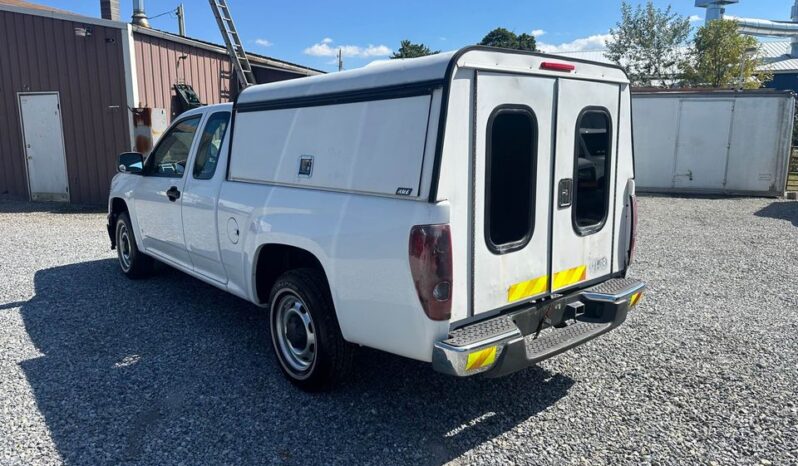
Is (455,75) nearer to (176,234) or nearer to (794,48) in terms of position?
(176,234)

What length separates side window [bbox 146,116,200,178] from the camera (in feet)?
17.2

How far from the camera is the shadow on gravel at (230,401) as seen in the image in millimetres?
3178

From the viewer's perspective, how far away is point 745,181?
48.3 feet

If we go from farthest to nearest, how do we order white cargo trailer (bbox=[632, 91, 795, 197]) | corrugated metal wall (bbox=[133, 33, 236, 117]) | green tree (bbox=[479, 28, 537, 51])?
green tree (bbox=[479, 28, 537, 51]), white cargo trailer (bbox=[632, 91, 795, 197]), corrugated metal wall (bbox=[133, 33, 236, 117])

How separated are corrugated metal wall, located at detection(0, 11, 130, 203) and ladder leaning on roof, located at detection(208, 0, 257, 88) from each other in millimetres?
2134

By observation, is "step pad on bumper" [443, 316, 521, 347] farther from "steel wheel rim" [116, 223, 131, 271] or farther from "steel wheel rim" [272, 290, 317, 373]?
"steel wheel rim" [116, 223, 131, 271]

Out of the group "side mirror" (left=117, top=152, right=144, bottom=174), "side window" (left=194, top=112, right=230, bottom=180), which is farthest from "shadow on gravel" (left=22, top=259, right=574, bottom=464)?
"side mirror" (left=117, top=152, right=144, bottom=174)

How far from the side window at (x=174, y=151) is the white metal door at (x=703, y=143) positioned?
13.5 m

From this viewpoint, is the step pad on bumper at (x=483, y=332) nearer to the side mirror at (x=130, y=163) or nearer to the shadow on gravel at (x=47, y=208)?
the side mirror at (x=130, y=163)

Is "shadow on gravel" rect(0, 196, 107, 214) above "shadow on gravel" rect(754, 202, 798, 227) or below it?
above

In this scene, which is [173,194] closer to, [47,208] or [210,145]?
[210,145]

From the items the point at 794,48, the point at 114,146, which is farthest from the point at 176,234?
the point at 794,48

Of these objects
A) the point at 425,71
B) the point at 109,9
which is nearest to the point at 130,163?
the point at 425,71

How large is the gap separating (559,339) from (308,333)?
1.60 m
